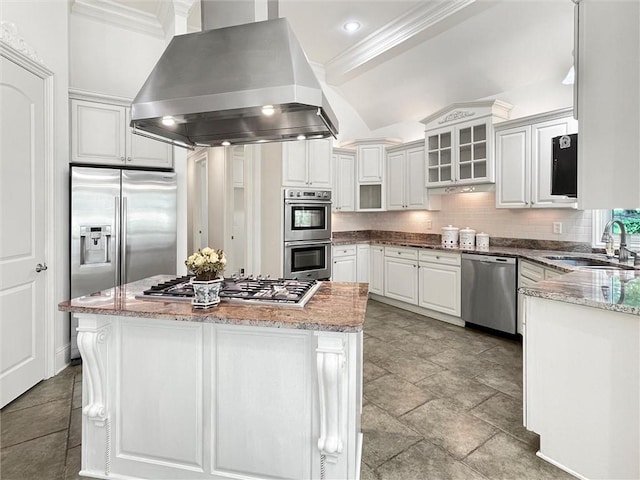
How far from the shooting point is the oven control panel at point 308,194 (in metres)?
4.39

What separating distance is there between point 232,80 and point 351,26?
315 cm

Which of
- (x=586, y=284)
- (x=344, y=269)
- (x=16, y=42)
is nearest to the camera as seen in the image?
(x=586, y=284)

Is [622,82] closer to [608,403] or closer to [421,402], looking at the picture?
[608,403]

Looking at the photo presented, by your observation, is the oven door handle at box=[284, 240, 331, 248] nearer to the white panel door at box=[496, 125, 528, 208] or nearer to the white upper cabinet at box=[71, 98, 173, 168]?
the white upper cabinet at box=[71, 98, 173, 168]

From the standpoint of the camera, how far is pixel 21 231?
2.62 meters

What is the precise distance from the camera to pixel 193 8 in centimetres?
368

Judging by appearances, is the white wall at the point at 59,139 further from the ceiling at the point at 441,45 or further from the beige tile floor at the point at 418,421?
the ceiling at the point at 441,45

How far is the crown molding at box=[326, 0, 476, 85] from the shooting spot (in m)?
3.54

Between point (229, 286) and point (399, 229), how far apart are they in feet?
13.9

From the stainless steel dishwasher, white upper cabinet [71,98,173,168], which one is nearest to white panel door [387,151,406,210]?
the stainless steel dishwasher

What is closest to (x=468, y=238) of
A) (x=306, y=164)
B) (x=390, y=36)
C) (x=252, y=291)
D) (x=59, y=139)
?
(x=306, y=164)

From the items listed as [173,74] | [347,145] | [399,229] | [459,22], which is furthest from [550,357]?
[347,145]

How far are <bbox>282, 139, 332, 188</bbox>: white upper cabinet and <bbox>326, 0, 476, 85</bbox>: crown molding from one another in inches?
44.8

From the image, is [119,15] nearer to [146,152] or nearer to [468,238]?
[146,152]
